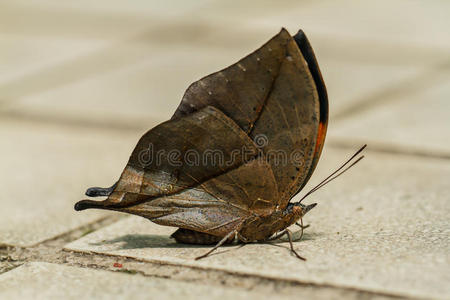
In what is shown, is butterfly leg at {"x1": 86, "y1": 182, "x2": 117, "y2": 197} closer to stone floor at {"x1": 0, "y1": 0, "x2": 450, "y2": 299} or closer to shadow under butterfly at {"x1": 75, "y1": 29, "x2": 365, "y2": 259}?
shadow under butterfly at {"x1": 75, "y1": 29, "x2": 365, "y2": 259}

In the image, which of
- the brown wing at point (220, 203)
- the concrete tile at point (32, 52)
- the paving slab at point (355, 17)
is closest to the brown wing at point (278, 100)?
the brown wing at point (220, 203)

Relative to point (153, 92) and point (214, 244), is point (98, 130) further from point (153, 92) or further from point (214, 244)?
point (214, 244)

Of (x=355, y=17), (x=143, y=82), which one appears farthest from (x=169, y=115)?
(x=355, y=17)

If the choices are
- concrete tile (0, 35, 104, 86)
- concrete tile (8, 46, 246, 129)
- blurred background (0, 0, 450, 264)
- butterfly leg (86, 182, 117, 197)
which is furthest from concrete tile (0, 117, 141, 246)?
concrete tile (0, 35, 104, 86)

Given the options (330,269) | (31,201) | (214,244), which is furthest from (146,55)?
(330,269)

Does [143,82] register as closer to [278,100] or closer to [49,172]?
[49,172]

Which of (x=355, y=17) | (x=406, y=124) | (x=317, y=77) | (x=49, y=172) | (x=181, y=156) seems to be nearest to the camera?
(x=317, y=77)
